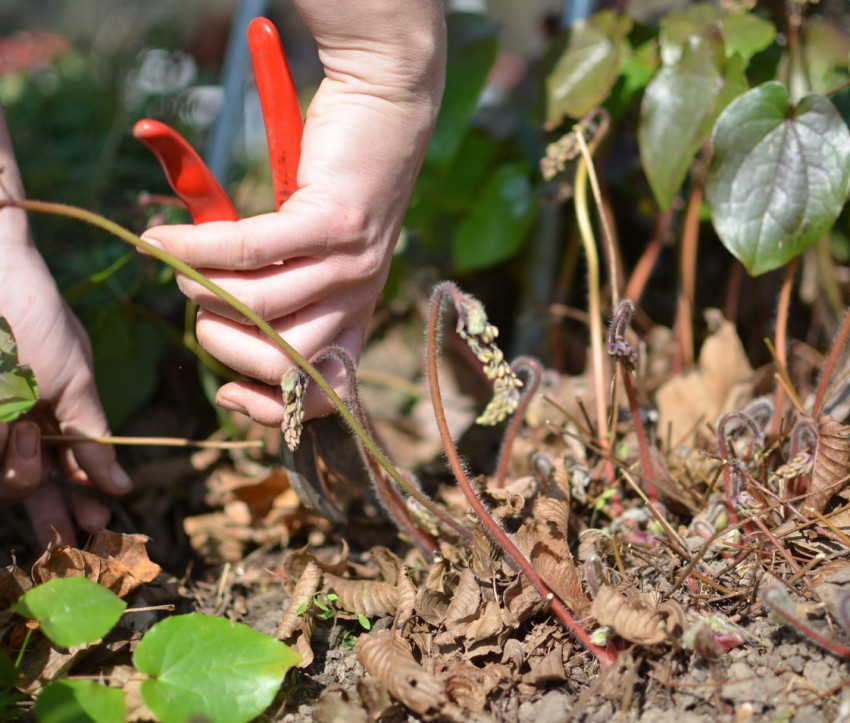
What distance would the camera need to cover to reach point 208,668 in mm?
746

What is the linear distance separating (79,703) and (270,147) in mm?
612

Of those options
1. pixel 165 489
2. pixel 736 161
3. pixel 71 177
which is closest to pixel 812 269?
pixel 736 161

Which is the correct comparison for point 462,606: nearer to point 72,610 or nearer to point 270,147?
point 72,610

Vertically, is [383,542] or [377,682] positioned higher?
[377,682]

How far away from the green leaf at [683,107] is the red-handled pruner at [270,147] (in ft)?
1.72

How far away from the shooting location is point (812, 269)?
1.43 m

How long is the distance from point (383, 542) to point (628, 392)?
43 cm

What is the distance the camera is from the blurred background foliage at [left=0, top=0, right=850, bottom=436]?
1.33 meters

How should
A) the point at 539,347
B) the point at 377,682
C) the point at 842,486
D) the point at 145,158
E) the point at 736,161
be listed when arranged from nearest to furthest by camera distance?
the point at 377,682
the point at 842,486
the point at 736,161
the point at 539,347
the point at 145,158

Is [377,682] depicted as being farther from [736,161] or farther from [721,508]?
[736,161]

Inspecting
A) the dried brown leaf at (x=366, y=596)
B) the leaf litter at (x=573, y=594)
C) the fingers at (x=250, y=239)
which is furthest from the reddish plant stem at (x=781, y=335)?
the fingers at (x=250, y=239)

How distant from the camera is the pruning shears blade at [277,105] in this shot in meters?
0.88

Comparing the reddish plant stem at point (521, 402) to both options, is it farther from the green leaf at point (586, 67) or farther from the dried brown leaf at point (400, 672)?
the green leaf at point (586, 67)

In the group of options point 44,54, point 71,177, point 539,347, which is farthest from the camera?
point 44,54
